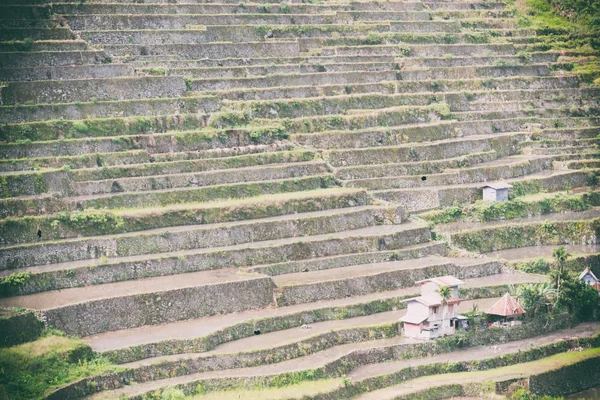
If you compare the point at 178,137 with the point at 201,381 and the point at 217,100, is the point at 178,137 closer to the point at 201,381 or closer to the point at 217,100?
the point at 217,100

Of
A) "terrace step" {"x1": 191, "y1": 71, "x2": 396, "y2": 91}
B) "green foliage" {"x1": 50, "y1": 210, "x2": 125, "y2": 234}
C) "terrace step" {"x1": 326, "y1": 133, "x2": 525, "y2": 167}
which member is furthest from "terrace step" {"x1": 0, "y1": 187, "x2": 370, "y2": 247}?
"terrace step" {"x1": 191, "y1": 71, "x2": 396, "y2": 91}

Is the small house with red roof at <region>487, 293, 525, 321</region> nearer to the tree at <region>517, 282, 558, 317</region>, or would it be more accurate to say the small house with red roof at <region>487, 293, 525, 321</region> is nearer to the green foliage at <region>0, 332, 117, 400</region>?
the tree at <region>517, 282, 558, 317</region>

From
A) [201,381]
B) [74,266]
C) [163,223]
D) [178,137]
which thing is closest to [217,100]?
[178,137]

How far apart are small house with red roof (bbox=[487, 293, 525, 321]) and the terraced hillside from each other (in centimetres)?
132

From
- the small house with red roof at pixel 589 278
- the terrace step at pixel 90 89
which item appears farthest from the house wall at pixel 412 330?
the terrace step at pixel 90 89

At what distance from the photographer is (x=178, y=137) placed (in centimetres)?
3950

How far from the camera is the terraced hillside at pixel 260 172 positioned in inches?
1319

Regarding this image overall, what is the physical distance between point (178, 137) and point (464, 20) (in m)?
16.7

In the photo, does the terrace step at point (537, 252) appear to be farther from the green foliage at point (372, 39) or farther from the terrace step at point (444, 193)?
the green foliage at point (372, 39)

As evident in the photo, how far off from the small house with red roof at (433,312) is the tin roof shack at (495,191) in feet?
22.9

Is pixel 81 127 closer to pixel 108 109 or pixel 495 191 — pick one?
pixel 108 109

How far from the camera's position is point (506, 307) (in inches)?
1433

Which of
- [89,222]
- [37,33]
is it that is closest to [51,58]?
[37,33]

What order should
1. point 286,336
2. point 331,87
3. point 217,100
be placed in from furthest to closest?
point 331,87 < point 217,100 < point 286,336
